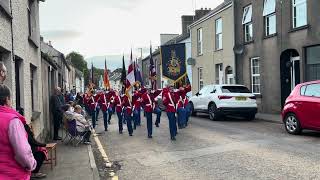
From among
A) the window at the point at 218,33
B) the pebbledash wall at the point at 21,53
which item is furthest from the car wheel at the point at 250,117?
the pebbledash wall at the point at 21,53

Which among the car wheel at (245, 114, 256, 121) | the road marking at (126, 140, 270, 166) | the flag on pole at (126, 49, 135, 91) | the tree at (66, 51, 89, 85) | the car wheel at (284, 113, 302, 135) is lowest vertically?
the road marking at (126, 140, 270, 166)

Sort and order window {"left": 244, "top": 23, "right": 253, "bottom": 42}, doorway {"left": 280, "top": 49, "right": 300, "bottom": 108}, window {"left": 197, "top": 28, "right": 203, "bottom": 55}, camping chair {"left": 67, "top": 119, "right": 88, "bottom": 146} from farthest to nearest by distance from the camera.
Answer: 1. window {"left": 197, "top": 28, "right": 203, "bottom": 55}
2. window {"left": 244, "top": 23, "right": 253, "bottom": 42}
3. doorway {"left": 280, "top": 49, "right": 300, "bottom": 108}
4. camping chair {"left": 67, "top": 119, "right": 88, "bottom": 146}

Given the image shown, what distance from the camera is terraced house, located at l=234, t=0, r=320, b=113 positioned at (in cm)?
1886

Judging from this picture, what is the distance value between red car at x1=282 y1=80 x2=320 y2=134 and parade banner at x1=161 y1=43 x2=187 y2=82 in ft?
17.8

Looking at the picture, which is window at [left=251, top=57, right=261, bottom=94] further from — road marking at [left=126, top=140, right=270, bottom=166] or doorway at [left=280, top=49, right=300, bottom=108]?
road marking at [left=126, top=140, right=270, bottom=166]

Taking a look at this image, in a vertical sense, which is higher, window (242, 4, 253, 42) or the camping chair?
window (242, 4, 253, 42)

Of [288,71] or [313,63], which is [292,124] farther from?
[288,71]

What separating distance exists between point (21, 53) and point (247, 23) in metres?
16.9

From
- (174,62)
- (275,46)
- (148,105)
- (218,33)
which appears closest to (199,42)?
(218,33)

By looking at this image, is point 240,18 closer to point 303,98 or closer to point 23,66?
point 303,98

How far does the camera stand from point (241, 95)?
62.1ft

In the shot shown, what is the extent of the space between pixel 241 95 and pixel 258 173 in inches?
445

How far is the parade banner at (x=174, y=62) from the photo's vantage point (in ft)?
58.5

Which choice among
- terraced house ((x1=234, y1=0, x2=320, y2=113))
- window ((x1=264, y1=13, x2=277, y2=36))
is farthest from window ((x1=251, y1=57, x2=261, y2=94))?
window ((x1=264, y1=13, x2=277, y2=36))
